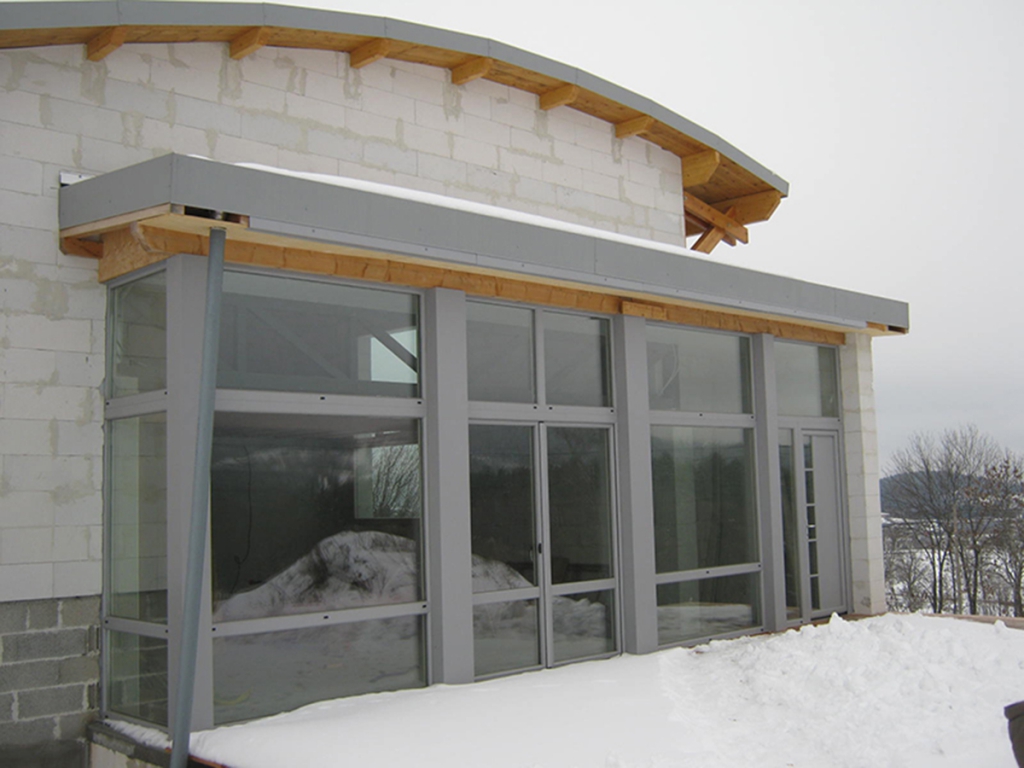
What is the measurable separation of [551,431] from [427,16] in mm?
47388

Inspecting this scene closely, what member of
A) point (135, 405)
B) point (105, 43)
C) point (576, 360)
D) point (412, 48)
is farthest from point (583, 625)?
point (105, 43)

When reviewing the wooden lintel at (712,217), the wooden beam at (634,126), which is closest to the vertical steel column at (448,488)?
the wooden beam at (634,126)

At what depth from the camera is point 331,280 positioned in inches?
286

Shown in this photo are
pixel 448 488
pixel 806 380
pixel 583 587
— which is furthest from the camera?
pixel 806 380

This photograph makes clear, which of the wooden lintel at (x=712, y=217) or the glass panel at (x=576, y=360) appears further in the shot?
the wooden lintel at (x=712, y=217)

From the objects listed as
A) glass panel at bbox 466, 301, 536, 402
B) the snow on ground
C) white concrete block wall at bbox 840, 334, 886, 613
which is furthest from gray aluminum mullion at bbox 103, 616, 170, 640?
white concrete block wall at bbox 840, 334, 886, 613

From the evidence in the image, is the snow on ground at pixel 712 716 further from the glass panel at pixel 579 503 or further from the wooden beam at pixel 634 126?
the wooden beam at pixel 634 126

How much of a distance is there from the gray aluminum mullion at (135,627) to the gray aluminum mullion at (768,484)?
6.35 meters

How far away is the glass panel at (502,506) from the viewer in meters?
8.05

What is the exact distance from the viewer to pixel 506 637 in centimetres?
814

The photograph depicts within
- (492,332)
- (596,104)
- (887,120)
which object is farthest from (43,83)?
(887,120)

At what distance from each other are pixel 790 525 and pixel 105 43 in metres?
8.14

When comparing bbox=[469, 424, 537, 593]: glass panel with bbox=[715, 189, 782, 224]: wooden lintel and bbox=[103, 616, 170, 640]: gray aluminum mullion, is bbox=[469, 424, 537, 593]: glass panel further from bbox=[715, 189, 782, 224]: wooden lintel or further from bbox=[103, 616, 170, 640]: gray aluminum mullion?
bbox=[715, 189, 782, 224]: wooden lintel

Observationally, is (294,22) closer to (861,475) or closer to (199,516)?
(199,516)
